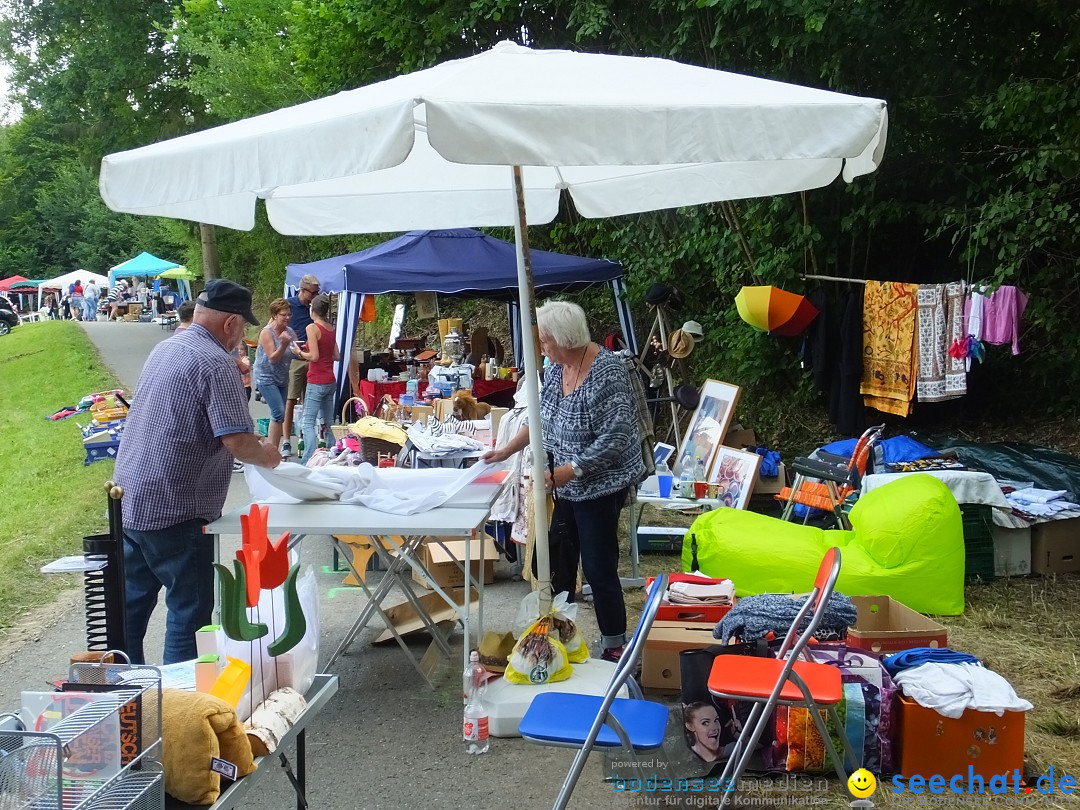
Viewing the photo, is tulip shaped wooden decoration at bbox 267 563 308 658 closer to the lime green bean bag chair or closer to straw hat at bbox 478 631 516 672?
straw hat at bbox 478 631 516 672

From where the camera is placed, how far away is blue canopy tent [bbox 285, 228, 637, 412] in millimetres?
9211

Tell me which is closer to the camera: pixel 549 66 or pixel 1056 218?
pixel 549 66

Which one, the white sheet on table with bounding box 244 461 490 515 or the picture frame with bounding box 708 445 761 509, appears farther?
the picture frame with bounding box 708 445 761 509

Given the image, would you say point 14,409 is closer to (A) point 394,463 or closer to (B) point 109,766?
(A) point 394,463

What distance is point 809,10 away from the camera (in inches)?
294

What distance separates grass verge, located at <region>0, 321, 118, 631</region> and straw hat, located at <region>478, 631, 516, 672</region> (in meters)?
3.19

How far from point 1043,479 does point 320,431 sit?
6.54 m

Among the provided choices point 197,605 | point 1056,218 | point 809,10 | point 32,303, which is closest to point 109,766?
point 197,605

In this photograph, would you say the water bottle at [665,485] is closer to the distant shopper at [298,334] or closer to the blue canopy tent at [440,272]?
the blue canopy tent at [440,272]

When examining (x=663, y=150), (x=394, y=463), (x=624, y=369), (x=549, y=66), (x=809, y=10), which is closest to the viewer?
(x=663, y=150)

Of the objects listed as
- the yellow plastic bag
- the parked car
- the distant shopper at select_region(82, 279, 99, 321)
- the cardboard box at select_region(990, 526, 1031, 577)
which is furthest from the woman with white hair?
the distant shopper at select_region(82, 279, 99, 321)

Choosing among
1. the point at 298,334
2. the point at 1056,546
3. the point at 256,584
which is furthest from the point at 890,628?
the point at 298,334

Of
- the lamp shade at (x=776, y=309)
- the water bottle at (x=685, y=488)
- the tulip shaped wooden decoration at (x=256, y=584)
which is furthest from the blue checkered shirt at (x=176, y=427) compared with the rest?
the lamp shade at (x=776, y=309)

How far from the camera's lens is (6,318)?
1256 inches
